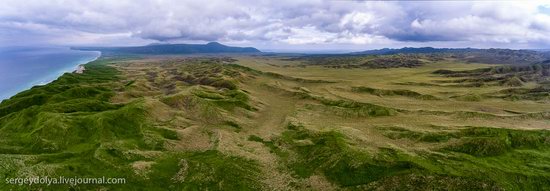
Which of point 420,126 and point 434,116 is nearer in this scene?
point 420,126

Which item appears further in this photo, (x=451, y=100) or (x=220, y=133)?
(x=451, y=100)

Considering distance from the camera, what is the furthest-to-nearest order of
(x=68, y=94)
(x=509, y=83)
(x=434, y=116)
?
(x=509, y=83)
(x=68, y=94)
(x=434, y=116)

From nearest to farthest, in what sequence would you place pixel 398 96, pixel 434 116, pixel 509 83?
pixel 434 116 → pixel 398 96 → pixel 509 83

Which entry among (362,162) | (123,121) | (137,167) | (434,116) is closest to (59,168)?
(137,167)

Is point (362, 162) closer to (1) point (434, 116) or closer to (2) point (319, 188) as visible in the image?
(2) point (319, 188)

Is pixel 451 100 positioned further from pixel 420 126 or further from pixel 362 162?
pixel 362 162

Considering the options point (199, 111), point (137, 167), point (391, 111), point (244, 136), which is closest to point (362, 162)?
point (244, 136)

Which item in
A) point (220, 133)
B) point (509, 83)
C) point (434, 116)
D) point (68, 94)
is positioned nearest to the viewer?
point (220, 133)

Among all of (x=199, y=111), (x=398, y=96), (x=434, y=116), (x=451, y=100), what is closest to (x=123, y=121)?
(x=199, y=111)

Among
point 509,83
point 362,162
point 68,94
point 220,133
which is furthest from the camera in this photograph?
point 509,83
